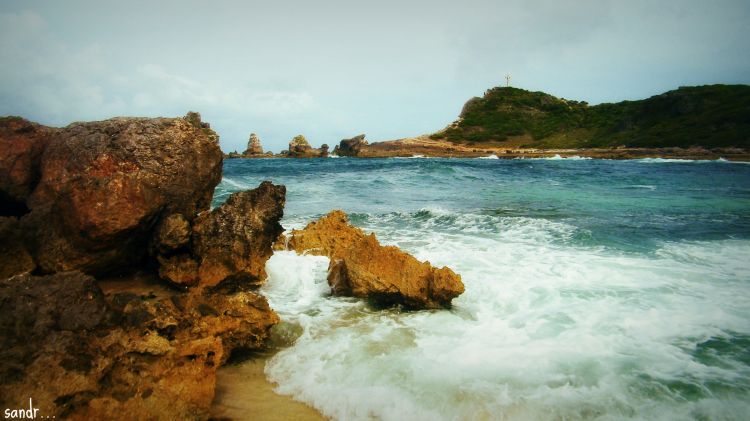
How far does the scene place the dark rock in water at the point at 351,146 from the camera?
222ft

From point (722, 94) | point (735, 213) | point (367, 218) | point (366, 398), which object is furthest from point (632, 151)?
point (366, 398)

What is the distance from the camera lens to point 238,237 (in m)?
5.71

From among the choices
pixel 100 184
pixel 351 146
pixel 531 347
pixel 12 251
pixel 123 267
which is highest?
pixel 351 146

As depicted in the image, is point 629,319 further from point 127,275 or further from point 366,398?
point 127,275

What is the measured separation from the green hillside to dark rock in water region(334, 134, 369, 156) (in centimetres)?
1575

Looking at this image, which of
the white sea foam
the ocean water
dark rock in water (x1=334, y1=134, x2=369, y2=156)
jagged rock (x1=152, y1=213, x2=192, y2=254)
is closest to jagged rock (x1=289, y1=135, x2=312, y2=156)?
dark rock in water (x1=334, y1=134, x2=369, y2=156)

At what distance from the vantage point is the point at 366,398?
12.0 ft

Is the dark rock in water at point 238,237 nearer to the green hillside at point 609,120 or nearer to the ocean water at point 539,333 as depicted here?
the ocean water at point 539,333

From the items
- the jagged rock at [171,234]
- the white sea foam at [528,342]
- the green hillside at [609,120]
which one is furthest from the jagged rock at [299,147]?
the jagged rock at [171,234]

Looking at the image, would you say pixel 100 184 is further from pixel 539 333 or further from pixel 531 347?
pixel 539 333

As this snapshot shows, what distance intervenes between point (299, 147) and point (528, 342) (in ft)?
226

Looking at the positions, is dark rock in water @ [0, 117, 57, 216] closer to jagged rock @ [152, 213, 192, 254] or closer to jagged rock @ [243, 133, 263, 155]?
jagged rock @ [152, 213, 192, 254]

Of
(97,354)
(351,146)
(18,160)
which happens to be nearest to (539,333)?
(97,354)

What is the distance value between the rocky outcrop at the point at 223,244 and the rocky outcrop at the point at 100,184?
35cm
